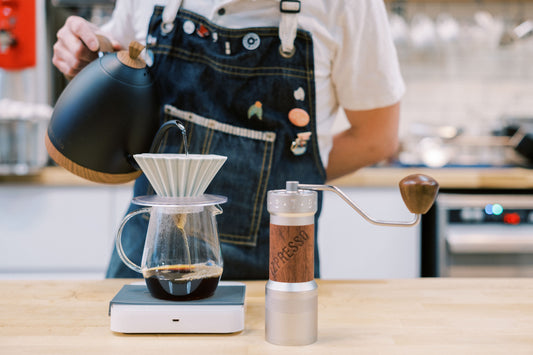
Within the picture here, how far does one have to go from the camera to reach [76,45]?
3.39 ft

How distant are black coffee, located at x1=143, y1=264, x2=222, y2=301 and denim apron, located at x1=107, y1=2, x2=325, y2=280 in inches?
14.4

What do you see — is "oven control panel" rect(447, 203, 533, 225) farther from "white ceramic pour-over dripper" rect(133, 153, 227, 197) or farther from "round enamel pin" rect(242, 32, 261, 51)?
"white ceramic pour-over dripper" rect(133, 153, 227, 197)

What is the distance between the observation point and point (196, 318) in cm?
69

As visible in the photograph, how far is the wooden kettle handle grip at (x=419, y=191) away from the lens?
648 mm

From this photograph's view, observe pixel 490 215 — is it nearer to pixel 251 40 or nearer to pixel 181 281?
pixel 251 40

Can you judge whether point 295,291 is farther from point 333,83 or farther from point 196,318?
point 333,83

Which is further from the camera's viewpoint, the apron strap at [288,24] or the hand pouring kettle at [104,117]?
the apron strap at [288,24]

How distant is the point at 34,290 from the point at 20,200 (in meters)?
1.27

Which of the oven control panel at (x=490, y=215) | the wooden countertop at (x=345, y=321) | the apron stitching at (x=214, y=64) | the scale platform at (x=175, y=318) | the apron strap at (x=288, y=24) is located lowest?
the oven control panel at (x=490, y=215)

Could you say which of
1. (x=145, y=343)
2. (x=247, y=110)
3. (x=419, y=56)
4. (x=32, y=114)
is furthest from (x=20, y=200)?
(x=419, y=56)

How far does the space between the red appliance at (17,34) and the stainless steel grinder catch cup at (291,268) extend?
1.75 m

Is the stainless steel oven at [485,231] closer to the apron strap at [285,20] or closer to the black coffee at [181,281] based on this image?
the apron strap at [285,20]

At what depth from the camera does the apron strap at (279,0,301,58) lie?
1.01 meters

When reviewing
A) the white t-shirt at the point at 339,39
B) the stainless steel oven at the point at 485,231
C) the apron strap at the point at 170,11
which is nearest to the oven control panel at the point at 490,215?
the stainless steel oven at the point at 485,231
